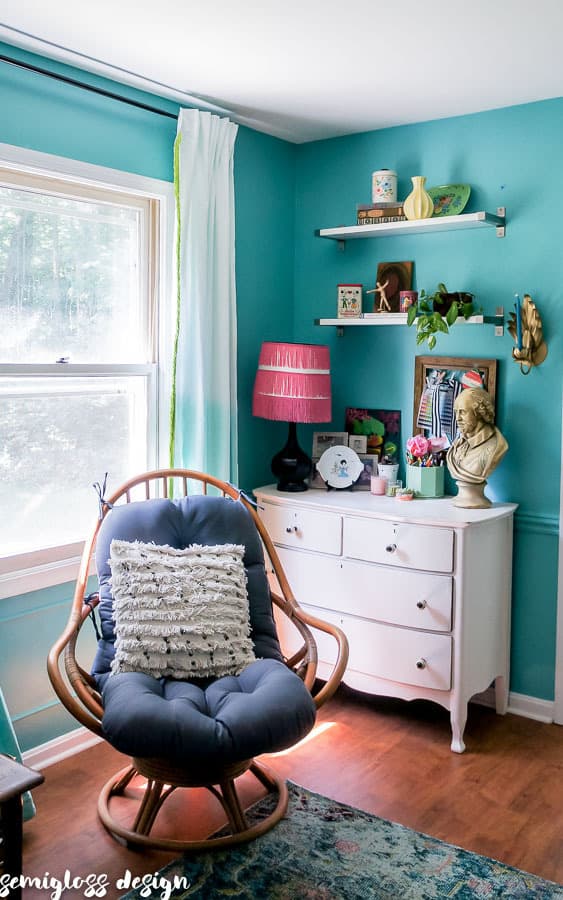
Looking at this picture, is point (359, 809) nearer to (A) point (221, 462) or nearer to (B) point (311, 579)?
(B) point (311, 579)

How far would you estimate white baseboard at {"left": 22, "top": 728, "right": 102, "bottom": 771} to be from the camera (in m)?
2.99

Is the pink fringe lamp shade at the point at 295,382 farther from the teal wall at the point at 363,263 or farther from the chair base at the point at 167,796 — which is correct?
the chair base at the point at 167,796

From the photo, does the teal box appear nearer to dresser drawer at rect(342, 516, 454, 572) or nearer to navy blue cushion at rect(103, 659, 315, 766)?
dresser drawer at rect(342, 516, 454, 572)

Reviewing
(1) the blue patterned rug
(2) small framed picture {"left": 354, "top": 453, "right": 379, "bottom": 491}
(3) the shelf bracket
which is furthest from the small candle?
(1) the blue patterned rug

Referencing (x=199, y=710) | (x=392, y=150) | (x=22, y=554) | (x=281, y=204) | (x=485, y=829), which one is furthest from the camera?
(x=281, y=204)

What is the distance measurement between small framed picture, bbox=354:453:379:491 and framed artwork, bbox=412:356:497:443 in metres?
0.23

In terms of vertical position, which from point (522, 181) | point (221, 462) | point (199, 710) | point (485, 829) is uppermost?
point (522, 181)

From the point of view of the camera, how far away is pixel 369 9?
2.47 metres

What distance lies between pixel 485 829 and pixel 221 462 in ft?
5.58

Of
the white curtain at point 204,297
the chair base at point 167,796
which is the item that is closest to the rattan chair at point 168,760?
the chair base at point 167,796

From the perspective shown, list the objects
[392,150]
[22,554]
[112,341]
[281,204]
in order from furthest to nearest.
Result: [281,204] → [392,150] → [112,341] → [22,554]

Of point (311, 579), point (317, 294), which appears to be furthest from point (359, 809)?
point (317, 294)

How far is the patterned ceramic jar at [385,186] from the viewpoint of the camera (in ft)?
12.0

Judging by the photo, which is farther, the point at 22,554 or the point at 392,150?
the point at 392,150
